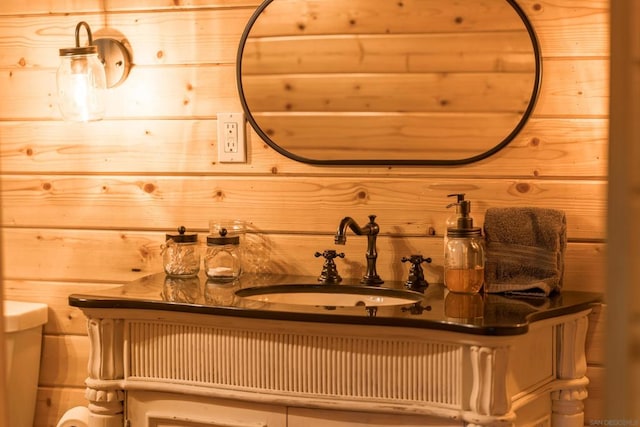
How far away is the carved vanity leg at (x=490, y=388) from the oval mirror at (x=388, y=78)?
0.65 metres

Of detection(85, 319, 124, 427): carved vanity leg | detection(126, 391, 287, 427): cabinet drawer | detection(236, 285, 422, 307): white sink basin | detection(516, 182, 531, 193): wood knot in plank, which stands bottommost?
detection(126, 391, 287, 427): cabinet drawer

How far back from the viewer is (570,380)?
1875 mm

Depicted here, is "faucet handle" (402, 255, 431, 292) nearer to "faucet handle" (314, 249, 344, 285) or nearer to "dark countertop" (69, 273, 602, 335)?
"dark countertop" (69, 273, 602, 335)

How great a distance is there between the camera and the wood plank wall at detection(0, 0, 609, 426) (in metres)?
2.05

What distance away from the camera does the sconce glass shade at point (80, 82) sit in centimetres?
222

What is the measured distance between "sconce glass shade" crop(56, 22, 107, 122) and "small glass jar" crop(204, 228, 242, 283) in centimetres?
52

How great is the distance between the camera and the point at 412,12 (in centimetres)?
210

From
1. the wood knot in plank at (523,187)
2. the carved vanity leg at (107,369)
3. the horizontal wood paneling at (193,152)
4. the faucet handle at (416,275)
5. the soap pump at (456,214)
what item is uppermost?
the horizontal wood paneling at (193,152)

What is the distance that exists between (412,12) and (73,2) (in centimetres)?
99

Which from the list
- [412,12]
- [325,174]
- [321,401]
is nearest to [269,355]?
[321,401]

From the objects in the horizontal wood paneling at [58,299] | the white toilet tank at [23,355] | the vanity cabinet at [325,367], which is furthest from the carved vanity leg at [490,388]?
the white toilet tank at [23,355]

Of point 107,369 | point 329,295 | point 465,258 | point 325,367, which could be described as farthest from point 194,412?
point 465,258

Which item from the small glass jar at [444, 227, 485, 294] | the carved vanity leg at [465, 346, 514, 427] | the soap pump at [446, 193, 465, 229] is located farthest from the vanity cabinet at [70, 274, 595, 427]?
the soap pump at [446, 193, 465, 229]

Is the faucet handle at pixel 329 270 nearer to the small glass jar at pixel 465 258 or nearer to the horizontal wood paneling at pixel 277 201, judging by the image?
the horizontal wood paneling at pixel 277 201
